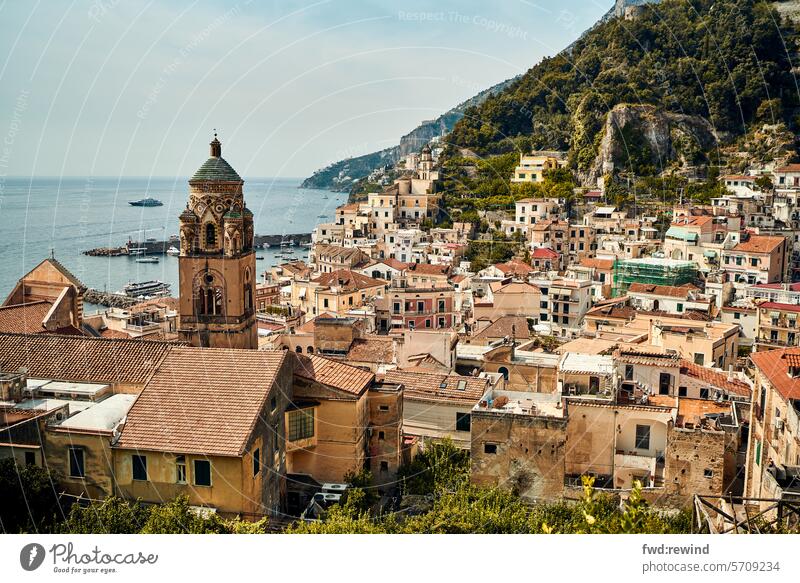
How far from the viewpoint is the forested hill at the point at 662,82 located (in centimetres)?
4338

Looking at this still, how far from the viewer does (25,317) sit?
14211 millimetres

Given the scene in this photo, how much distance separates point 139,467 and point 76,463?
0.68 m

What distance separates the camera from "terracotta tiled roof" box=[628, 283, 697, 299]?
23109 millimetres

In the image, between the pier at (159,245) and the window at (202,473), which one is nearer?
the window at (202,473)

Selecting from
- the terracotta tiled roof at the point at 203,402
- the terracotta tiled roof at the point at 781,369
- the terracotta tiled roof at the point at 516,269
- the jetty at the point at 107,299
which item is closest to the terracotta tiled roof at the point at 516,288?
the terracotta tiled roof at the point at 516,269

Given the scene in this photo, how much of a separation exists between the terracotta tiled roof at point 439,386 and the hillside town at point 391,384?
4cm

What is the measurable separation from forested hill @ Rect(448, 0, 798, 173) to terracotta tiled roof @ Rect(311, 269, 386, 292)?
67.1ft

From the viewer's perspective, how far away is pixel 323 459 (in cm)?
1034

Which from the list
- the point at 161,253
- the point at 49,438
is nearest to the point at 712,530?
the point at 49,438

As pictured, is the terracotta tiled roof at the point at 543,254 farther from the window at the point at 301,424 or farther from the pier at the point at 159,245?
the pier at the point at 159,245

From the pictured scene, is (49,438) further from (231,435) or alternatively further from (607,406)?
(607,406)

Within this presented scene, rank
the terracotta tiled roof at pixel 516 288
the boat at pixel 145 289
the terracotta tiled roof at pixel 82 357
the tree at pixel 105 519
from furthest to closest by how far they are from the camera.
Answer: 1. the boat at pixel 145 289
2. the terracotta tiled roof at pixel 516 288
3. the terracotta tiled roof at pixel 82 357
4. the tree at pixel 105 519

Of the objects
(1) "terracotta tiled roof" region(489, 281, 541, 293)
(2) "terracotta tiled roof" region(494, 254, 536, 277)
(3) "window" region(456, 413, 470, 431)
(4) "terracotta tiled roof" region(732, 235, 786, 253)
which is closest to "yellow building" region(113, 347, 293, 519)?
(3) "window" region(456, 413, 470, 431)
